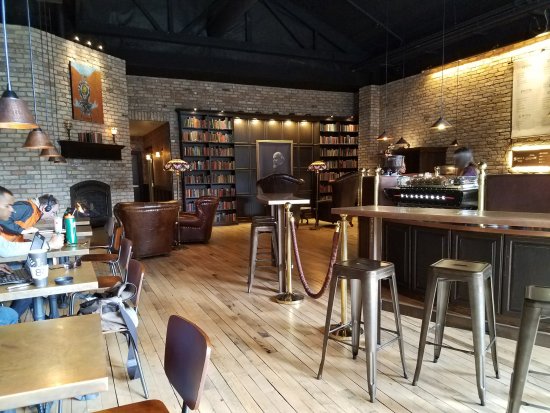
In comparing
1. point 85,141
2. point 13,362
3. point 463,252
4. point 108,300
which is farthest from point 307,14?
point 13,362

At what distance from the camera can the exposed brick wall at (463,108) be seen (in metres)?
8.05

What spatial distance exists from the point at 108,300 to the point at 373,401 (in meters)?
1.72

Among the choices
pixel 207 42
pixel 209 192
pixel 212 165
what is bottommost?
pixel 209 192

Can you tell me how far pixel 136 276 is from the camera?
2.42 metres

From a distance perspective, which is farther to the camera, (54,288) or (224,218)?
(224,218)

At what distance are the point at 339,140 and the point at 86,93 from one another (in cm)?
721

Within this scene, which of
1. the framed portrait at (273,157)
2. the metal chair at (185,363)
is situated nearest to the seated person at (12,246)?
the metal chair at (185,363)

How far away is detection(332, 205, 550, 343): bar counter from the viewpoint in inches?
93.4

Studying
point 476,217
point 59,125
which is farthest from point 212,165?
point 476,217

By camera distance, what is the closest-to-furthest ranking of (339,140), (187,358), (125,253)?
(187,358), (125,253), (339,140)

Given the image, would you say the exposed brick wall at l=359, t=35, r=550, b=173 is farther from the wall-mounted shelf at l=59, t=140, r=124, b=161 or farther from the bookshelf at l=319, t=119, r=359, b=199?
the wall-mounted shelf at l=59, t=140, r=124, b=161

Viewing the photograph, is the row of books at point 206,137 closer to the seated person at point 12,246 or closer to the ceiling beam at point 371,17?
the ceiling beam at point 371,17

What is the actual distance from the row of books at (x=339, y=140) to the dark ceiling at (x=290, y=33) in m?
1.54

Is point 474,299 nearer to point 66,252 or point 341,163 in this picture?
point 66,252
